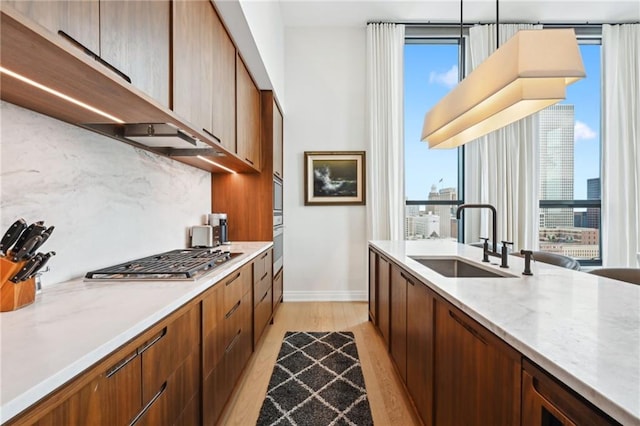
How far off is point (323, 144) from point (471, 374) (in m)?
3.52

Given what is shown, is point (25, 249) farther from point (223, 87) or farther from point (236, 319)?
point (223, 87)

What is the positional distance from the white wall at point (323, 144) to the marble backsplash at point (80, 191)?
2.15 m

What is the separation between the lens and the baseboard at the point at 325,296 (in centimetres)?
417

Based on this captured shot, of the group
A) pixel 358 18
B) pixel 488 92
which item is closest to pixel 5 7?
pixel 488 92

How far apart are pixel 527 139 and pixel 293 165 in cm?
305

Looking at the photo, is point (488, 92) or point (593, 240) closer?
point (488, 92)

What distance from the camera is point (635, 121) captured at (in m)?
4.07

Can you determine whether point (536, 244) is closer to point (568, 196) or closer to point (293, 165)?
point (568, 196)

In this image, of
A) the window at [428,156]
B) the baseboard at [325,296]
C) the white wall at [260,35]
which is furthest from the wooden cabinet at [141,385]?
the window at [428,156]

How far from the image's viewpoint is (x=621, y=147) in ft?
13.4

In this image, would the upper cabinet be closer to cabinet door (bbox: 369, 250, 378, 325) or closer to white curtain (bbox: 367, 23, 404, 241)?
cabinet door (bbox: 369, 250, 378, 325)

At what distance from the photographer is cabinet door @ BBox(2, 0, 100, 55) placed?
0.73 metres

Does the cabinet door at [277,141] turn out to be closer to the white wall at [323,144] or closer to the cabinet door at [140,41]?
the white wall at [323,144]

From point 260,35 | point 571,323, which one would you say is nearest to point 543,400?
point 571,323
